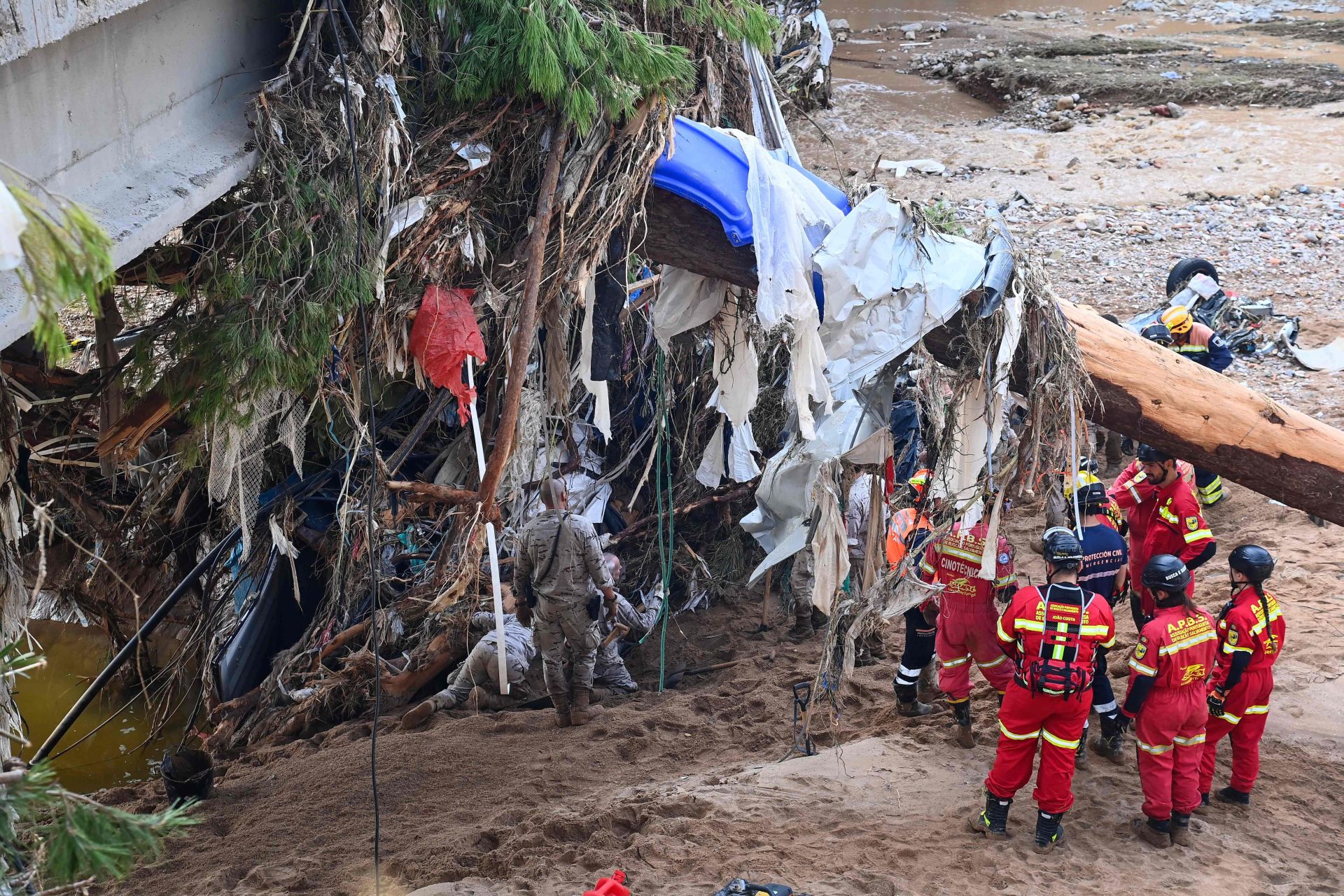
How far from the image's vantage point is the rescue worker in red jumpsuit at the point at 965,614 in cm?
557

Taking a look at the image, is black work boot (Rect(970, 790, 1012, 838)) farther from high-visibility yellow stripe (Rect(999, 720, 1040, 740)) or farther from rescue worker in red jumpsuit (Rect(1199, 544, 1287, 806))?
rescue worker in red jumpsuit (Rect(1199, 544, 1287, 806))

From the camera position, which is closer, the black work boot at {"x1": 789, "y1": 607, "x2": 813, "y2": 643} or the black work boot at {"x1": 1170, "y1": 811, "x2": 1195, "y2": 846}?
the black work boot at {"x1": 1170, "y1": 811, "x2": 1195, "y2": 846}

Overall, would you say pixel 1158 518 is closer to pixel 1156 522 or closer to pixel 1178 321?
pixel 1156 522

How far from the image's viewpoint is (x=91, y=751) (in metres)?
7.68

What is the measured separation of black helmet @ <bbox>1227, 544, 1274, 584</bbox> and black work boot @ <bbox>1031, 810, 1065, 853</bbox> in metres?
1.46

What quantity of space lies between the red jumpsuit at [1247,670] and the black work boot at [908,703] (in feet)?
5.15

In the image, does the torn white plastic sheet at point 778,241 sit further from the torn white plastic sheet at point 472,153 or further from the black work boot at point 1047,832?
the black work boot at point 1047,832

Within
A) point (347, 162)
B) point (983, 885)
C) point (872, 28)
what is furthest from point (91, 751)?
point (872, 28)

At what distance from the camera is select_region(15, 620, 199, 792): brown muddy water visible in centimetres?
747

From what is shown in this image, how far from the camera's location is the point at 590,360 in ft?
17.4

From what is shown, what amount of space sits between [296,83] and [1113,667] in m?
5.63

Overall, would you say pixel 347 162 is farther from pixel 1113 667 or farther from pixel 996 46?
pixel 996 46

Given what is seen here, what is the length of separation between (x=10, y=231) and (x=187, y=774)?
483cm

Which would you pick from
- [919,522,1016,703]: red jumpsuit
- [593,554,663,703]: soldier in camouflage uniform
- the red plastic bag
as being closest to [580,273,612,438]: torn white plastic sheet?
the red plastic bag
